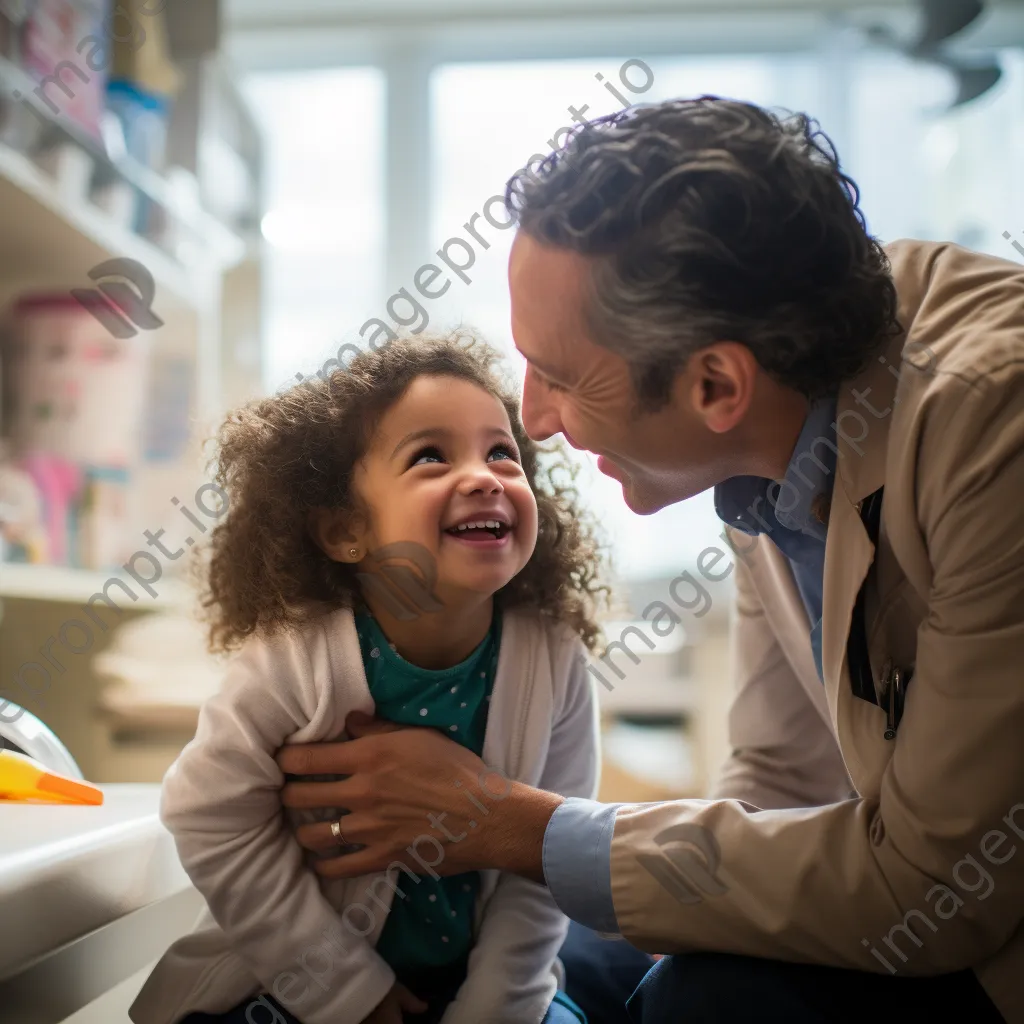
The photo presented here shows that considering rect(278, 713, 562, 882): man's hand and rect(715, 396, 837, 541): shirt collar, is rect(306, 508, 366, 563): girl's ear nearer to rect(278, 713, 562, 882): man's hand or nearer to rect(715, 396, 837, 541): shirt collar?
rect(278, 713, 562, 882): man's hand

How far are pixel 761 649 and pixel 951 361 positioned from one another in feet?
1.67

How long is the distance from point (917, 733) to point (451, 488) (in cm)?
44

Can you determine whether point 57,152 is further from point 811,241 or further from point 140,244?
point 811,241

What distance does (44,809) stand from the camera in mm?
966

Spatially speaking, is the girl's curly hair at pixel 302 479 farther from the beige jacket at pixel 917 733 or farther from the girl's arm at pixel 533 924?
the beige jacket at pixel 917 733

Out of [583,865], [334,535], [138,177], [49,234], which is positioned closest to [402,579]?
[334,535]

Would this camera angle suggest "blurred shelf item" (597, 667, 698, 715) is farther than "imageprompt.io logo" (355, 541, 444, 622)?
Yes

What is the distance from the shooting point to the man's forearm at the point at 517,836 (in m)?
0.90

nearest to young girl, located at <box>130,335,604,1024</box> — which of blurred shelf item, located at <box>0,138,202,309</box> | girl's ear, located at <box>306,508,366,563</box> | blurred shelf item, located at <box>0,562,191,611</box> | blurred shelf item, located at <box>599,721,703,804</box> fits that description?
girl's ear, located at <box>306,508,366,563</box>

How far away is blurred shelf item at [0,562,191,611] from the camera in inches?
61.2

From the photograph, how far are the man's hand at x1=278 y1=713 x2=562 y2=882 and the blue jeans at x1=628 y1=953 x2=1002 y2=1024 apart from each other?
0.16 metres

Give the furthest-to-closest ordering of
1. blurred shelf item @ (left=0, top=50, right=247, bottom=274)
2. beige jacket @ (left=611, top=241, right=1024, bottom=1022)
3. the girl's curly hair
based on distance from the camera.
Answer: blurred shelf item @ (left=0, top=50, right=247, bottom=274)
the girl's curly hair
beige jacket @ (left=611, top=241, right=1024, bottom=1022)

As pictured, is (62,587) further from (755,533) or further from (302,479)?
(755,533)

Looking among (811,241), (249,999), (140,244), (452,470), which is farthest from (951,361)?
(140,244)
